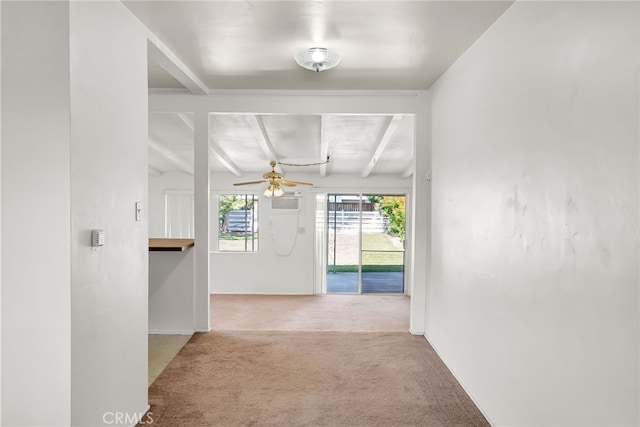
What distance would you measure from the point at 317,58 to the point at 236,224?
469 centimetres

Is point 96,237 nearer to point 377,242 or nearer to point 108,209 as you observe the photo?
point 108,209

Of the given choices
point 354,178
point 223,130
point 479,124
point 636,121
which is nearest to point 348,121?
point 223,130

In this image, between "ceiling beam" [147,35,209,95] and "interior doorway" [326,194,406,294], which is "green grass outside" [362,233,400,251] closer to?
"interior doorway" [326,194,406,294]

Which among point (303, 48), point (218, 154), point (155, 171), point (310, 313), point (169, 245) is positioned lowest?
point (310, 313)

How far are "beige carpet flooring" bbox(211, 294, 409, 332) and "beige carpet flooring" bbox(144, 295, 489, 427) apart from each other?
58 mm

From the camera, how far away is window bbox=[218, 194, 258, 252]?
712cm

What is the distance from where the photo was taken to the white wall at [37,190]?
1.69 m

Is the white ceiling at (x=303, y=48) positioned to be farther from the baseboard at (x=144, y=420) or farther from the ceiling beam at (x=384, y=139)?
the baseboard at (x=144, y=420)

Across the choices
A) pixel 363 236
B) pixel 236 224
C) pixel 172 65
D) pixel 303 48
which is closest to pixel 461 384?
pixel 303 48

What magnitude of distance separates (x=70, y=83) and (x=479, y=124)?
231 cm

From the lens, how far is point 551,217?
5.83 feet

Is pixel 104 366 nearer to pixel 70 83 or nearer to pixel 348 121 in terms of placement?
pixel 70 83

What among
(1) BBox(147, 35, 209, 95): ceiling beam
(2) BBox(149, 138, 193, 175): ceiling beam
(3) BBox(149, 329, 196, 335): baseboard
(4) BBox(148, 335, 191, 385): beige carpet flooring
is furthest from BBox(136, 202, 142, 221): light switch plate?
(2) BBox(149, 138, 193, 175): ceiling beam

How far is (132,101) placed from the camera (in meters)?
2.27
